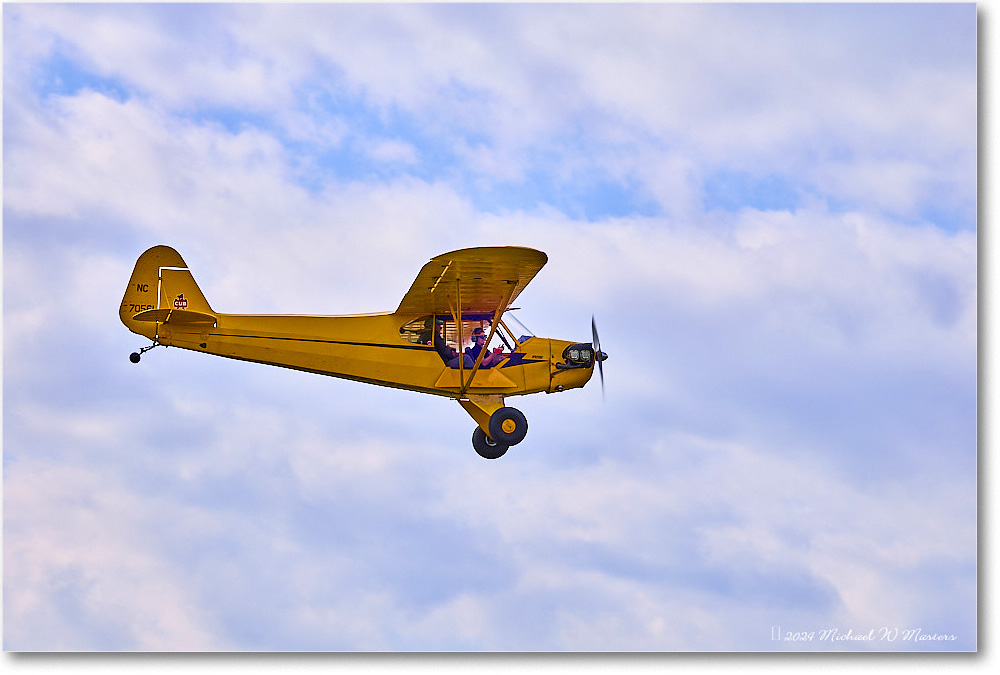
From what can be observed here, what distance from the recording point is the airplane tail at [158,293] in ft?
54.7

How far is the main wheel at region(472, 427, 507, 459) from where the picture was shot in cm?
1759

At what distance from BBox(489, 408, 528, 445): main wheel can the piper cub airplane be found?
0.01 meters

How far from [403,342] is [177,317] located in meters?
3.30

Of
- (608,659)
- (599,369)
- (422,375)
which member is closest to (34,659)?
(422,375)

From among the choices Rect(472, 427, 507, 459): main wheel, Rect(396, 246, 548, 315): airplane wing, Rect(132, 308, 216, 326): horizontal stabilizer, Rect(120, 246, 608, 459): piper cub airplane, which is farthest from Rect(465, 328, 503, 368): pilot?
Rect(132, 308, 216, 326): horizontal stabilizer

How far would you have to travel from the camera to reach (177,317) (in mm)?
16578

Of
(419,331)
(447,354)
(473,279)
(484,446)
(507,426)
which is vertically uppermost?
(473,279)

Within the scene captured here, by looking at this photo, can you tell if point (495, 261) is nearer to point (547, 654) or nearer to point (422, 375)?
point (422, 375)

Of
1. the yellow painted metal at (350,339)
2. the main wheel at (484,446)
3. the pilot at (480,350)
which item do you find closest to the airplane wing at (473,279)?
the yellow painted metal at (350,339)

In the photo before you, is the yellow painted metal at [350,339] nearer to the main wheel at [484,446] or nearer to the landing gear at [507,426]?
the landing gear at [507,426]

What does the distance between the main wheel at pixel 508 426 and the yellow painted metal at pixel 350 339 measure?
209 millimetres

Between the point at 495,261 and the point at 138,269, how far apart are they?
5508mm

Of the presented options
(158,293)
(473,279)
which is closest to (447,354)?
(473,279)

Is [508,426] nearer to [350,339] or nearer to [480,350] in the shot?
[480,350]
